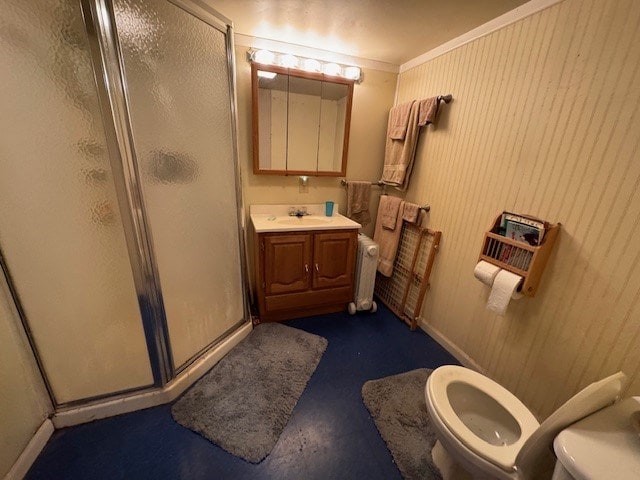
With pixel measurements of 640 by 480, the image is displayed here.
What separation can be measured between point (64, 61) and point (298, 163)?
1.42 m

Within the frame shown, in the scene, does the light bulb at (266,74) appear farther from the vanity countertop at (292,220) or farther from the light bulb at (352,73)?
the vanity countertop at (292,220)

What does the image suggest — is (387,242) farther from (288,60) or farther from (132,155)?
(132,155)

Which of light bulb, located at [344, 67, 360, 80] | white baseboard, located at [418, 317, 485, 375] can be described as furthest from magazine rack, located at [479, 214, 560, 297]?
light bulb, located at [344, 67, 360, 80]

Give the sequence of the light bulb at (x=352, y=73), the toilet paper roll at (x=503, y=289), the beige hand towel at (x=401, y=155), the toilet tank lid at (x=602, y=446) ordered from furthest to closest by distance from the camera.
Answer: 1. the light bulb at (x=352, y=73)
2. the beige hand towel at (x=401, y=155)
3. the toilet paper roll at (x=503, y=289)
4. the toilet tank lid at (x=602, y=446)

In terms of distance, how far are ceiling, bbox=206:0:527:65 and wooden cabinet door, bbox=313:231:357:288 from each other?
1.32m

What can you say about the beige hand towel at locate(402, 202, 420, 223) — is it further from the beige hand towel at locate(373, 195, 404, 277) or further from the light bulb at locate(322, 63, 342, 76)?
the light bulb at locate(322, 63, 342, 76)

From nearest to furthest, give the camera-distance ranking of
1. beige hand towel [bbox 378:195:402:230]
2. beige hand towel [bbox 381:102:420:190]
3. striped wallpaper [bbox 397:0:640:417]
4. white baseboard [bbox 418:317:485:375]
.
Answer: striped wallpaper [bbox 397:0:640:417] → white baseboard [bbox 418:317:485:375] → beige hand towel [bbox 381:102:420:190] → beige hand towel [bbox 378:195:402:230]

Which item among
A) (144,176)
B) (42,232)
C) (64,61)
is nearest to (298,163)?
(144,176)

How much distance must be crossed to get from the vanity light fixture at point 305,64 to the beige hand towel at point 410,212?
1097 mm

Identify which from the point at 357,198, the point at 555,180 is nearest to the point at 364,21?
the point at 357,198

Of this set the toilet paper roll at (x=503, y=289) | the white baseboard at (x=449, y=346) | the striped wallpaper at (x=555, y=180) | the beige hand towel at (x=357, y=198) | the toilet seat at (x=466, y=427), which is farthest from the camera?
the beige hand towel at (x=357, y=198)

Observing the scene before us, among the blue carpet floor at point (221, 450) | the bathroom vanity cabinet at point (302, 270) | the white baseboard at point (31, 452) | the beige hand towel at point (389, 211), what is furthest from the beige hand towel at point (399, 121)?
the white baseboard at point (31, 452)

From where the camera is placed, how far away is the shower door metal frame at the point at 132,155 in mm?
911

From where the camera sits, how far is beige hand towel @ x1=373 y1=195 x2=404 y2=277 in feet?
7.06
